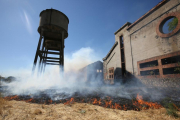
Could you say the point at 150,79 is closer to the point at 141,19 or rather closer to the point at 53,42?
the point at 141,19

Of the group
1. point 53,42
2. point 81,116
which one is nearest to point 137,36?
point 53,42

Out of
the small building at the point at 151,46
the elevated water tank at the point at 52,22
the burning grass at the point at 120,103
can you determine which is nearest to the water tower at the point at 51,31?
the elevated water tank at the point at 52,22

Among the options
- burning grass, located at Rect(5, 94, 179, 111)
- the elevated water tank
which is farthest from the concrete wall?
the elevated water tank

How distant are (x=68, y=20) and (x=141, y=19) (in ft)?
29.7

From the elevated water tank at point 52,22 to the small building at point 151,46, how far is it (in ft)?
30.3

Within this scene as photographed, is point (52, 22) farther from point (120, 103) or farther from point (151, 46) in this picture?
point (151, 46)

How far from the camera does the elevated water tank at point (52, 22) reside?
892 cm

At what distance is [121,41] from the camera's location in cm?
1588

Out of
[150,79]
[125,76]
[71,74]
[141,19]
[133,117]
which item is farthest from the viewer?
[71,74]

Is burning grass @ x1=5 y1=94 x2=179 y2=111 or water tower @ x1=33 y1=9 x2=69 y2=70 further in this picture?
water tower @ x1=33 y1=9 x2=69 y2=70

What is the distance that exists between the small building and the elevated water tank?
924 centimetres

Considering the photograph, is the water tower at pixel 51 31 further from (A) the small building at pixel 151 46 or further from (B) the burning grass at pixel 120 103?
(A) the small building at pixel 151 46

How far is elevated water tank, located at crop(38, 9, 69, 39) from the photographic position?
8922 mm

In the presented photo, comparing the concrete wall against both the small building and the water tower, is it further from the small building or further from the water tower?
the water tower
